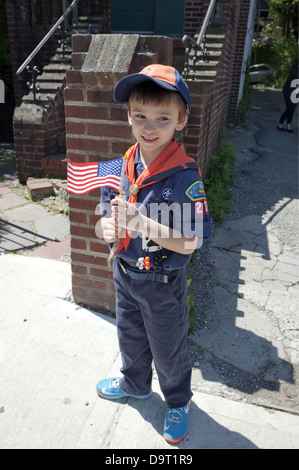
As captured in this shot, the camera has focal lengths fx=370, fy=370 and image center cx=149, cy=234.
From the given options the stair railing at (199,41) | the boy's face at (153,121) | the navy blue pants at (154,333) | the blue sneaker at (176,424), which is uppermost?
the stair railing at (199,41)

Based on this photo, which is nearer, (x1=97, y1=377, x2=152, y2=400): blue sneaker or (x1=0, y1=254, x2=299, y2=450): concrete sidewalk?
(x1=0, y1=254, x2=299, y2=450): concrete sidewalk

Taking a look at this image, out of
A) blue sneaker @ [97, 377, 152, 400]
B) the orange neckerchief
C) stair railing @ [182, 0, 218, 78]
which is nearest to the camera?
the orange neckerchief

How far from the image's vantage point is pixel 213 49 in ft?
16.2

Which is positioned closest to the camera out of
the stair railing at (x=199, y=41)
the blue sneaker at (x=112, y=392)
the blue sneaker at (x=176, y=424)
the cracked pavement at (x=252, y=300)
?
the blue sneaker at (x=176, y=424)

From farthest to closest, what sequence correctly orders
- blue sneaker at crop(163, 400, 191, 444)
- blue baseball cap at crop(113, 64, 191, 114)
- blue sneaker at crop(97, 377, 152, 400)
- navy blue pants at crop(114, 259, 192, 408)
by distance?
blue sneaker at crop(97, 377, 152, 400)
blue sneaker at crop(163, 400, 191, 444)
navy blue pants at crop(114, 259, 192, 408)
blue baseball cap at crop(113, 64, 191, 114)

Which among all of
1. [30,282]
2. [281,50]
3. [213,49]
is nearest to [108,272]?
[30,282]

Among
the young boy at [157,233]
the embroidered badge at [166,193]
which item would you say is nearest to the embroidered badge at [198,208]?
the young boy at [157,233]

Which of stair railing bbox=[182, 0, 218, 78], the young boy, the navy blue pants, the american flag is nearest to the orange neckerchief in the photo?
the young boy

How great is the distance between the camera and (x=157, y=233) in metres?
1.48

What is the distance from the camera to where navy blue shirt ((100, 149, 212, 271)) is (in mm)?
1493

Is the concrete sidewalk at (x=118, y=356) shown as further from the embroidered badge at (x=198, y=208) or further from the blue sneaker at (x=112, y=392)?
the embroidered badge at (x=198, y=208)

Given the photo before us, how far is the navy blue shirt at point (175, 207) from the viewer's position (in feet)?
4.90

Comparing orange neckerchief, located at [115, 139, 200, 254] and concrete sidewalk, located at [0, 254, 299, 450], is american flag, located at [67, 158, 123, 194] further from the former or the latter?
concrete sidewalk, located at [0, 254, 299, 450]
